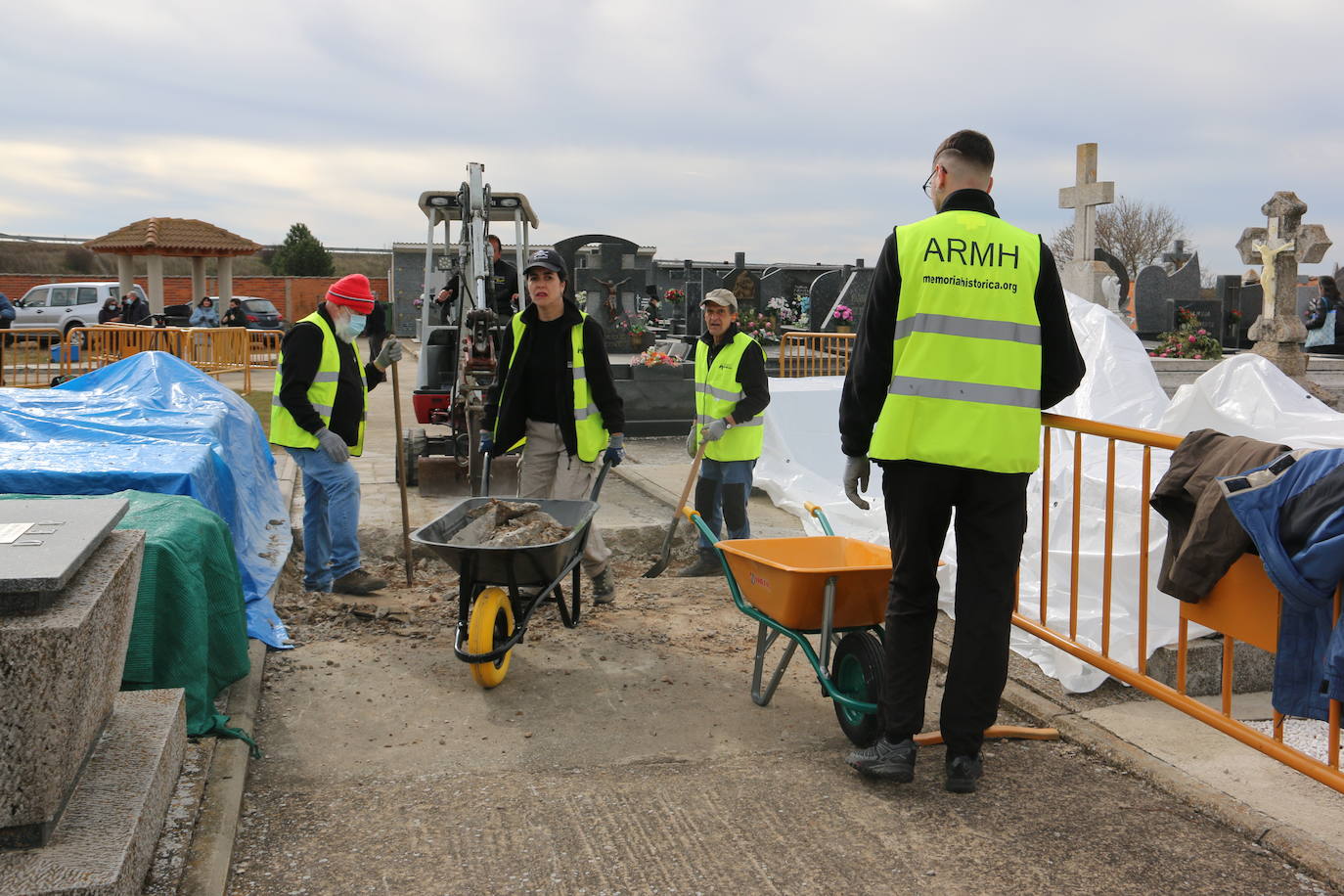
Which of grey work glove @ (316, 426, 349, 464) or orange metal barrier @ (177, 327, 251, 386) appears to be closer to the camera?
grey work glove @ (316, 426, 349, 464)

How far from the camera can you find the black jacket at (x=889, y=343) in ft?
11.1

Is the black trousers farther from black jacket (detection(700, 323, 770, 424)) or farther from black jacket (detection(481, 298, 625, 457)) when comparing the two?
black jacket (detection(700, 323, 770, 424))

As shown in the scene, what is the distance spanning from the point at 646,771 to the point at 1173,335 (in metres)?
15.2

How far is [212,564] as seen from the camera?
3.91m

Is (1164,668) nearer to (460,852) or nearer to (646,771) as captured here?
(646,771)

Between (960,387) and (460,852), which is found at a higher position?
(960,387)

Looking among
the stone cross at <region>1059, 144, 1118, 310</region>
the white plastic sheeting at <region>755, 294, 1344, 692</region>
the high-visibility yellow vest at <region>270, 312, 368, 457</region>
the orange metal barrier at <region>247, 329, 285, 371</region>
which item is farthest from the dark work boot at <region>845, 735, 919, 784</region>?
the orange metal barrier at <region>247, 329, 285, 371</region>

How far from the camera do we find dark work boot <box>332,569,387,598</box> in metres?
5.97

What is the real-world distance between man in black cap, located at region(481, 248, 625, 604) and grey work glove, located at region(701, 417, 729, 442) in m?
0.65

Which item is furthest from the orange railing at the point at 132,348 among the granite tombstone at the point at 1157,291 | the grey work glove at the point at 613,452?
the granite tombstone at the point at 1157,291

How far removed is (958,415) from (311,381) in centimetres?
377

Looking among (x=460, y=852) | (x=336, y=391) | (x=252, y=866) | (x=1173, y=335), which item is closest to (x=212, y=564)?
(x=252, y=866)

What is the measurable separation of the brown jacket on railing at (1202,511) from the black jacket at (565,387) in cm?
273

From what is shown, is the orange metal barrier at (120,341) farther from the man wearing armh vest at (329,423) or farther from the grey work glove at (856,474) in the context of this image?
the grey work glove at (856,474)
